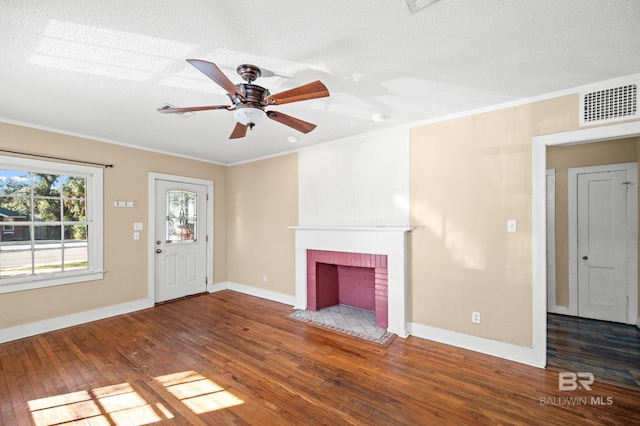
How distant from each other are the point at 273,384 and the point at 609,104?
3.67 meters

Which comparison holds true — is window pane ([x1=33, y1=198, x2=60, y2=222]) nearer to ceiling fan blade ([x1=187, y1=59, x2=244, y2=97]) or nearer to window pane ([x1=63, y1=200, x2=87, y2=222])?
window pane ([x1=63, y1=200, x2=87, y2=222])

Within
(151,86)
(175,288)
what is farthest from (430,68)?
(175,288)

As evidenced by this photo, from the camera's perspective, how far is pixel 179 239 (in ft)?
16.3

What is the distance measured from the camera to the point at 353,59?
2016 millimetres

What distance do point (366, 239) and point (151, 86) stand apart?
2.77m

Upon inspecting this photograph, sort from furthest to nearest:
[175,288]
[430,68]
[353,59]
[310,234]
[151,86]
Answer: [175,288]
[310,234]
[151,86]
[430,68]
[353,59]

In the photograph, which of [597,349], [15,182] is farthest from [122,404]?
[597,349]

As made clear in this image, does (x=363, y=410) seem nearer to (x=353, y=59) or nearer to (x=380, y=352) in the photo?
(x=380, y=352)

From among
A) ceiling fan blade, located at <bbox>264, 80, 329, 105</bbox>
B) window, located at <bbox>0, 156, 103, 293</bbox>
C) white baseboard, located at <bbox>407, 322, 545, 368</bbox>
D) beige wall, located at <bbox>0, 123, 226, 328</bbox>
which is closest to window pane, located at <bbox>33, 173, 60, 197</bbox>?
window, located at <bbox>0, 156, 103, 293</bbox>

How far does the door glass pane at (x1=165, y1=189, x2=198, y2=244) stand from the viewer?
15.9ft

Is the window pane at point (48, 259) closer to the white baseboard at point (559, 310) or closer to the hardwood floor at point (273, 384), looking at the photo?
the hardwood floor at point (273, 384)

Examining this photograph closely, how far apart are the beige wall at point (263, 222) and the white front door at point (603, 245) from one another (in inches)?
162

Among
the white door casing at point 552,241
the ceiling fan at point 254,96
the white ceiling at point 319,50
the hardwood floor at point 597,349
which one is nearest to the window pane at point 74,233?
the white ceiling at point 319,50

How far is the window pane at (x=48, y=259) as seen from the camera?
3.50m
